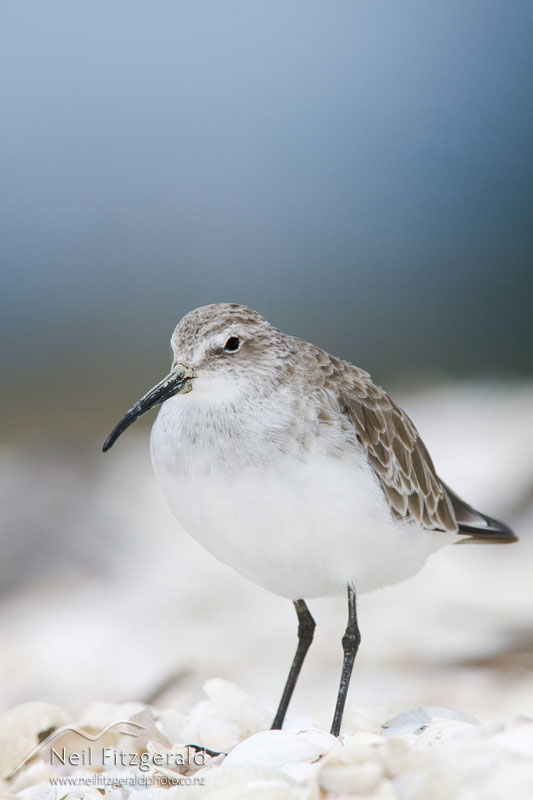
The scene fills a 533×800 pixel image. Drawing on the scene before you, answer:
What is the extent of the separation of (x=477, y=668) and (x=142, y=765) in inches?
66.5

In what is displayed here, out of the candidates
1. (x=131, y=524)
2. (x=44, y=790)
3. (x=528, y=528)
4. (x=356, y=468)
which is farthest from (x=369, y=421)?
(x=131, y=524)

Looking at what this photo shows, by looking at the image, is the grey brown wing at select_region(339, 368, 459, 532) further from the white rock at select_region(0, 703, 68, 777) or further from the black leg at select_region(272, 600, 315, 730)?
the white rock at select_region(0, 703, 68, 777)

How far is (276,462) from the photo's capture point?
2.42 meters

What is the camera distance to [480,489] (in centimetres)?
516

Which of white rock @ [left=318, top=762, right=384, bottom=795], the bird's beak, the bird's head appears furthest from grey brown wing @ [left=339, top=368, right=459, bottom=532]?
white rock @ [left=318, top=762, right=384, bottom=795]

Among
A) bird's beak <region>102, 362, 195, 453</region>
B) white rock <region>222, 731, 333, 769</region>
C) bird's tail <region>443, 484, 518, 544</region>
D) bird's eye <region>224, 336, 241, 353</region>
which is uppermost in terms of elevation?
bird's eye <region>224, 336, 241, 353</region>

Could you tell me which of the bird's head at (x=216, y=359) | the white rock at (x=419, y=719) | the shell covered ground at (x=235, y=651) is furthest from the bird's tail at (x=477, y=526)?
the bird's head at (x=216, y=359)

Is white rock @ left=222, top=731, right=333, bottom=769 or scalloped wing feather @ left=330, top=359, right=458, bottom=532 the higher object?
scalloped wing feather @ left=330, top=359, right=458, bottom=532

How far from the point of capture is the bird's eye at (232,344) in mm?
2549

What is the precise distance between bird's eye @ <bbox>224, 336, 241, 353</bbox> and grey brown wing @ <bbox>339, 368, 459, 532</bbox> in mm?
356

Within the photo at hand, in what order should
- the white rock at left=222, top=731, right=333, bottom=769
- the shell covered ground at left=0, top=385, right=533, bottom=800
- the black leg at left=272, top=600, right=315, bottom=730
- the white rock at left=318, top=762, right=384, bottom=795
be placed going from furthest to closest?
the black leg at left=272, top=600, right=315, bottom=730
the white rock at left=222, top=731, right=333, bottom=769
the shell covered ground at left=0, top=385, right=533, bottom=800
the white rock at left=318, top=762, right=384, bottom=795

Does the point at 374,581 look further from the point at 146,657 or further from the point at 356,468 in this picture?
the point at 146,657

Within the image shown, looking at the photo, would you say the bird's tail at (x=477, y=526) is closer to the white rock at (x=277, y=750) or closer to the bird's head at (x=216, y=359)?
the bird's head at (x=216, y=359)

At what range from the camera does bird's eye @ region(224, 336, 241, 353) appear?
2.55m
